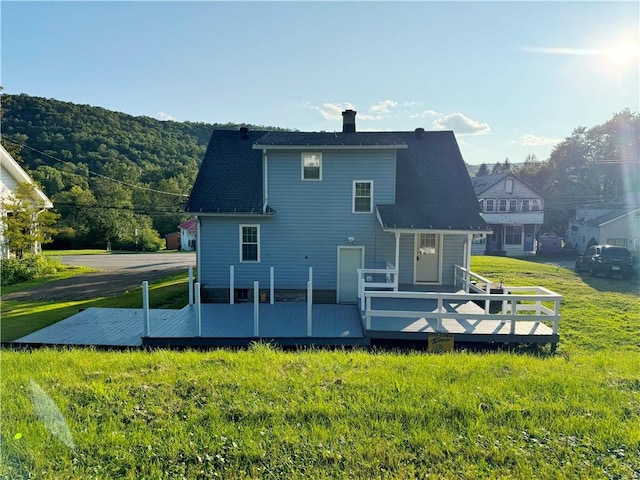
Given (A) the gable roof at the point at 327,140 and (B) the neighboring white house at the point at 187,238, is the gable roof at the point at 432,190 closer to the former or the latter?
(A) the gable roof at the point at 327,140

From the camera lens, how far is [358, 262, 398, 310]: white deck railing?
32.6 feet

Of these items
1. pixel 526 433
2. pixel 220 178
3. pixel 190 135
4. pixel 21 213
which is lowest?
pixel 526 433

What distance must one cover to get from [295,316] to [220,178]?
638 centimetres

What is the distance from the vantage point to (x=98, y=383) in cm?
463

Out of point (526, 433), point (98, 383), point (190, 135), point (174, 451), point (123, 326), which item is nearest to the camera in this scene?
point (174, 451)

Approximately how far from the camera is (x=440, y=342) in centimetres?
811

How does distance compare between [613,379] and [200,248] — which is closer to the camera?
[613,379]

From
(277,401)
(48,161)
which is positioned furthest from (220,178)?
(48,161)

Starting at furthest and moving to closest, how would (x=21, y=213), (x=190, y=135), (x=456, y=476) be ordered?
(x=190, y=135) → (x=21, y=213) → (x=456, y=476)

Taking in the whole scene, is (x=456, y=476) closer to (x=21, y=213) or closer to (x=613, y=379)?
(x=613, y=379)

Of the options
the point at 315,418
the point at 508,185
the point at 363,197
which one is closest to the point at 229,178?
the point at 363,197

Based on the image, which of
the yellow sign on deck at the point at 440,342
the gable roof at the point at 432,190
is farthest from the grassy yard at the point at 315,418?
the gable roof at the point at 432,190

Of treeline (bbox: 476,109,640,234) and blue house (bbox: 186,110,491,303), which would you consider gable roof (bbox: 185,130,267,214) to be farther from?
treeline (bbox: 476,109,640,234)

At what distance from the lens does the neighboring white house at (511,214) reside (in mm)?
33875
